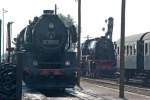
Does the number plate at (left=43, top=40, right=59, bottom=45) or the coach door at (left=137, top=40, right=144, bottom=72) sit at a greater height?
the number plate at (left=43, top=40, right=59, bottom=45)

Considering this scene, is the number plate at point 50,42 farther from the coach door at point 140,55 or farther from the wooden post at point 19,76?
the wooden post at point 19,76

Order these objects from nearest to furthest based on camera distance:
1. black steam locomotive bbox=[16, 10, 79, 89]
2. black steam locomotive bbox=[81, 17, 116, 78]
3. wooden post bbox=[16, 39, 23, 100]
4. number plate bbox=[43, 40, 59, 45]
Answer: wooden post bbox=[16, 39, 23, 100] < black steam locomotive bbox=[16, 10, 79, 89] < number plate bbox=[43, 40, 59, 45] < black steam locomotive bbox=[81, 17, 116, 78]

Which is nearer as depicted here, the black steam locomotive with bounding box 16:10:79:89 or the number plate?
the black steam locomotive with bounding box 16:10:79:89

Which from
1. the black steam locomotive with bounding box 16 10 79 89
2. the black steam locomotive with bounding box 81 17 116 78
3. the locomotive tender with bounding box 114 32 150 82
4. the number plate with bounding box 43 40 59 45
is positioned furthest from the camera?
the black steam locomotive with bounding box 81 17 116 78

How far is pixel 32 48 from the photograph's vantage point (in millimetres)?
24953

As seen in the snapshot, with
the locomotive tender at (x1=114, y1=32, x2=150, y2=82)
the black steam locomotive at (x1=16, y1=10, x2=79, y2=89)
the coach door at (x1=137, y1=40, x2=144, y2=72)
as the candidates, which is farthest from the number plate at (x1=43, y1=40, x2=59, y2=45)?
the coach door at (x1=137, y1=40, x2=144, y2=72)

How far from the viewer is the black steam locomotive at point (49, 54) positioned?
951 inches

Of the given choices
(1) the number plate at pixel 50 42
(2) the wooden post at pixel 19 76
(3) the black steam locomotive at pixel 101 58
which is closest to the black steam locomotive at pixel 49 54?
(1) the number plate at pixel 50 42

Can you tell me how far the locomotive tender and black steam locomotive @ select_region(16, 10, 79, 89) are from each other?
7587 millimetres

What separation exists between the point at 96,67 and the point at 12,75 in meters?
31.9

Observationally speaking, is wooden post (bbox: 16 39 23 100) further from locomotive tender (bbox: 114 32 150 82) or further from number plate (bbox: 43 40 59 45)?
locomotive tender (bbox: 114 32 150 82)

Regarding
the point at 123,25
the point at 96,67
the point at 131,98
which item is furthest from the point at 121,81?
the point at 96,67

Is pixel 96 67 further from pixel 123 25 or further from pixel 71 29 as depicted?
pixel 123 25

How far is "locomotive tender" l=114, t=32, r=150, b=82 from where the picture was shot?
104 feet
